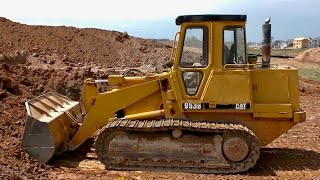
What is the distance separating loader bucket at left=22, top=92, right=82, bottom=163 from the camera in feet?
28.7

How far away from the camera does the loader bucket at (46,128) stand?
28.7 ft

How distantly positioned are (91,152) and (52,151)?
1.37m

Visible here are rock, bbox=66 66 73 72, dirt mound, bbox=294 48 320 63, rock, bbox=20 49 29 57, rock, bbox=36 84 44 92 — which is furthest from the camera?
dirt mound, bbox=294 48 320 63

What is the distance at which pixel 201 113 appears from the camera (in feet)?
28.9

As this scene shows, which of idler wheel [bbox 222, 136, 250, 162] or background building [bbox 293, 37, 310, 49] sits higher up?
idler wheel [bbox 222, 136, 250, 162]

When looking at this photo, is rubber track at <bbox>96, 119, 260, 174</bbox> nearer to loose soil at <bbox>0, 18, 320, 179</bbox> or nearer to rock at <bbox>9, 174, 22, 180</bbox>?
loose soil at <bbox>0, 18, 320, 179</bbox>

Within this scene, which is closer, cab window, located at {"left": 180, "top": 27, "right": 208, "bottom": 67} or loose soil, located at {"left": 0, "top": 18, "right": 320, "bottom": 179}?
loose soil, located at {"left": 0, "top": 18, "right": 320, "bottom": 179}

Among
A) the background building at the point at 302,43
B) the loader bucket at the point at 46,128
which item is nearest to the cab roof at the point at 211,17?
the loader bucket at the point at 46,128

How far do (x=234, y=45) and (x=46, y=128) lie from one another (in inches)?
149

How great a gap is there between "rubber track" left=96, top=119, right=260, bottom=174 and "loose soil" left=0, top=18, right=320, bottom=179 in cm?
18

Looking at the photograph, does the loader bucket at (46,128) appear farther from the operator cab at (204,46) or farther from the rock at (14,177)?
the operator cab at (204,46)

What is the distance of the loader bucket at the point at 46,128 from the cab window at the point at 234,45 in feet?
11.3

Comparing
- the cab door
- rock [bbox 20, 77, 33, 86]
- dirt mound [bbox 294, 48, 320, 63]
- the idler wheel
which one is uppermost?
the cab door

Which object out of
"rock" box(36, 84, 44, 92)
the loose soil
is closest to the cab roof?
the loose soil
